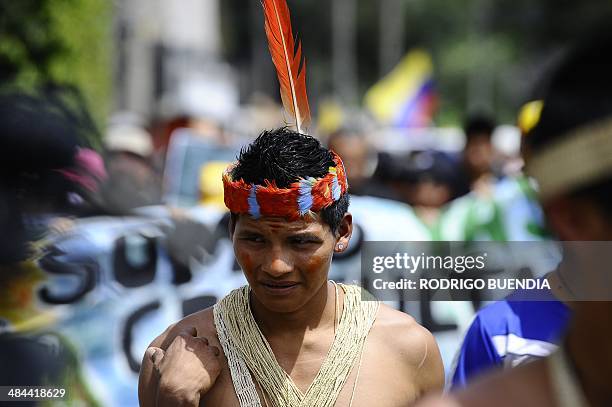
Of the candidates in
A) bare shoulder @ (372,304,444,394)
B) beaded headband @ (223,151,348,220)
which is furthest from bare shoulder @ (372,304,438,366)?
beaded headband @ (223,151,348,220)

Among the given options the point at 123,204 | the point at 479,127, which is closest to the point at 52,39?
the point at 479,127

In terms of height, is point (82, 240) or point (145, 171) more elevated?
point (145, 171)

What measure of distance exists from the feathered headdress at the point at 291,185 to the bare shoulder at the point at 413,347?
1.47 ft

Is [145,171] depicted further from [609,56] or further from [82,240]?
[609,56]

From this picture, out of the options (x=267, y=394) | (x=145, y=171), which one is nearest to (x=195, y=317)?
(x=267, y=394)

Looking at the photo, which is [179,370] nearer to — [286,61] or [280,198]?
[280,198]

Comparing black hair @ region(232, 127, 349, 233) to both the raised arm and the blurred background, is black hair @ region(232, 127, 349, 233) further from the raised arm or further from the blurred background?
the blurred background

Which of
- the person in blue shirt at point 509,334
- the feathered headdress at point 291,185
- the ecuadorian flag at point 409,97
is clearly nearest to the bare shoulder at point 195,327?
the feathered headdress at point 291,185

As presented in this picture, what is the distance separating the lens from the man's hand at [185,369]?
2.90 metres

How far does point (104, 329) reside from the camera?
453 centimetres

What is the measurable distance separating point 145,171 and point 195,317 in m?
4.73

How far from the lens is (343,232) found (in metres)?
3.22

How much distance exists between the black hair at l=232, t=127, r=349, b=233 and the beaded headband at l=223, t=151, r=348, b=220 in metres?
0.02

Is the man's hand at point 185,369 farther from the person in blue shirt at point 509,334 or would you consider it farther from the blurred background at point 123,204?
the blurred background at point 123,204
